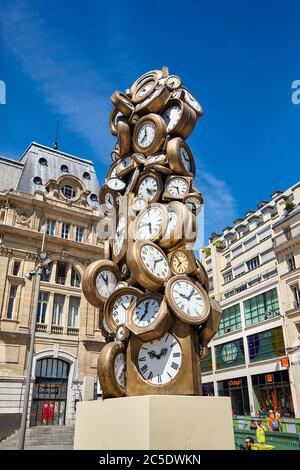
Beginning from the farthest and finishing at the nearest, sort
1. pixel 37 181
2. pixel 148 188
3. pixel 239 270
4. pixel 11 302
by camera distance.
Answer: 1. pixel 239 270
2. pixel 37 181
3. pixel 11 302
4. pixel 148 188

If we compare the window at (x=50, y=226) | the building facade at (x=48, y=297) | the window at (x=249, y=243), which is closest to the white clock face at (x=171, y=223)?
the building facade at (x=48, y=297)

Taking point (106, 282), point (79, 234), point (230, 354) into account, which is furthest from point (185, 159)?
point (230, 354)

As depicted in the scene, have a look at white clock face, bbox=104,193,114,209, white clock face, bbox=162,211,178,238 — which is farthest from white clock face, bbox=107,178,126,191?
white clock face, bbox=162,211,178,238

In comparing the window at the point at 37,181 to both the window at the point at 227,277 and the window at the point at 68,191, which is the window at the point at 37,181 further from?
the window at the point at 227,277

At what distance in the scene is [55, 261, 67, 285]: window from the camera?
3366 centimetres

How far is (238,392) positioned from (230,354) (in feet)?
11.8

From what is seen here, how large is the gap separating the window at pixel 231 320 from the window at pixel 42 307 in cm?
1865

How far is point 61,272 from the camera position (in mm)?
34375

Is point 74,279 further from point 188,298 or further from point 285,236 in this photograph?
point 188,298

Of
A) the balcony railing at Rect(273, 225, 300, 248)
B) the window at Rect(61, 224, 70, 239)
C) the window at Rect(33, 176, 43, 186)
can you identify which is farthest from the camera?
the window at Rect(33, 176, 43, 186)

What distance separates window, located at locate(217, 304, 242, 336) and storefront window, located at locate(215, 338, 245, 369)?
1.35 metres

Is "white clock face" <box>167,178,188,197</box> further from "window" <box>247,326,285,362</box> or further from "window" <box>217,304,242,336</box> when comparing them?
"window" <box>217,304,242,336</box>
